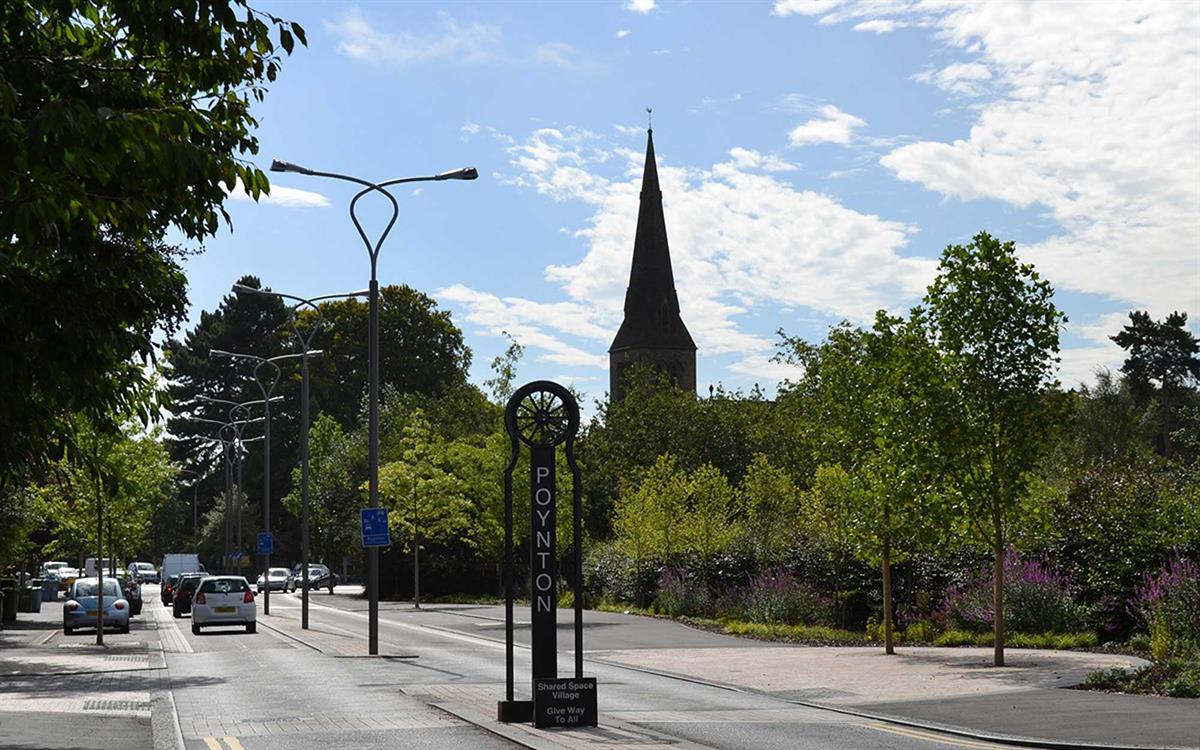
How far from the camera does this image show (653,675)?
23344 millimetres

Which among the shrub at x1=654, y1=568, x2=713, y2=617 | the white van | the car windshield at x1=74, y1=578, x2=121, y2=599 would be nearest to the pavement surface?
the car windshield at x1=74, y1=578, x2=121, y2=599

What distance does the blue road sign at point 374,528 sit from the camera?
29.4 meters

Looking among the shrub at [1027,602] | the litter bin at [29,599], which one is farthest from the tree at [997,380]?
the litter bin at [29,599]

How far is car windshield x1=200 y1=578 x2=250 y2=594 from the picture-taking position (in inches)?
1511

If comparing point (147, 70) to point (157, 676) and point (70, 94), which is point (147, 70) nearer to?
point (70, 94)

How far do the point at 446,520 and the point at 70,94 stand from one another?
4847cm

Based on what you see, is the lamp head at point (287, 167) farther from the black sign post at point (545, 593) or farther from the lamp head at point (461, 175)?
the black sign post at point (545, 593)

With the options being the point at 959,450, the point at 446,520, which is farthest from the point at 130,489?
the point at 446,520

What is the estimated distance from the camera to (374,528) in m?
29.7

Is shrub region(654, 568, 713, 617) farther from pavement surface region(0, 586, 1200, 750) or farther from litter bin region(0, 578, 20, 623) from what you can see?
litter bin region(0, 578, 20, 623)

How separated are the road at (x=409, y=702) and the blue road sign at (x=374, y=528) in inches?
87.8

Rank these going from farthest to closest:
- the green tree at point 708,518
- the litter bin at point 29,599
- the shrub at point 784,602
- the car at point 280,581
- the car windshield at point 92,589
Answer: the car at point 280,581 < the litter bin at point 29,599 < the green tree at point 708,518 < the car windshield at point 92,589 < the shrub at point 784,602

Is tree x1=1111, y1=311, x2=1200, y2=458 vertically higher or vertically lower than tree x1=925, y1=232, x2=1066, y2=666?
higher

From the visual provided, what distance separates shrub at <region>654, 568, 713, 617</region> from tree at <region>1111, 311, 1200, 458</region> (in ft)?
177
